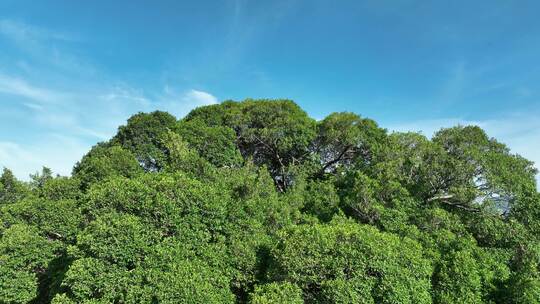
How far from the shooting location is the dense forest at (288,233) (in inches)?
443

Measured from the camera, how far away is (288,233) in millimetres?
12555

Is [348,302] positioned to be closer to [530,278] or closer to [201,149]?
[530,278]

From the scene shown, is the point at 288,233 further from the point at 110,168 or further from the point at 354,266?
the point at 110,168

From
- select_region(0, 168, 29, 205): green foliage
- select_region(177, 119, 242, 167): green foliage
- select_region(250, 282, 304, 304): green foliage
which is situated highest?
select_region(177, 119, 242, 167): green foliage

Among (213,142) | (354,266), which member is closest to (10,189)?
(213,142)

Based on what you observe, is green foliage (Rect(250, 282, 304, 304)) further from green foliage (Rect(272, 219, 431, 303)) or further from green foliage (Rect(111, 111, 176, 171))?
green foliage (Rect(111, 111, 176, 171))

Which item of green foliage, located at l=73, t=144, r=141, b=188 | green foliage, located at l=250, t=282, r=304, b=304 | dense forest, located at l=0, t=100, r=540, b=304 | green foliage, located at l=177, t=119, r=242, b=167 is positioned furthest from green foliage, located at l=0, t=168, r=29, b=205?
green foliage, located at l=250, t=282, r=304, b=304

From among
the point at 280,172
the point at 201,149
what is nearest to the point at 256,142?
the point at 280,172

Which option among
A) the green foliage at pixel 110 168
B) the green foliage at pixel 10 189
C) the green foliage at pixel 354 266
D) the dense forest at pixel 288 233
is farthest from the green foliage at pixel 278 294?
the green foliage at pixel 10 189

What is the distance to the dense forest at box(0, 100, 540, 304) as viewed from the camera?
36.9 feet

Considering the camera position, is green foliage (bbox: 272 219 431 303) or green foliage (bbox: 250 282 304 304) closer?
green foliage (bbox: 250 282 304 304)

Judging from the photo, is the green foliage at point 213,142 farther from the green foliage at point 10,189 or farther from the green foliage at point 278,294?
the green foliage at point 10,189

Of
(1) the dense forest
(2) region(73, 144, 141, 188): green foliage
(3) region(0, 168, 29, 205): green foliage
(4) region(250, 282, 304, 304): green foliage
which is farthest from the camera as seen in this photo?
(3) region(0, 168, 29, 205): green foliage

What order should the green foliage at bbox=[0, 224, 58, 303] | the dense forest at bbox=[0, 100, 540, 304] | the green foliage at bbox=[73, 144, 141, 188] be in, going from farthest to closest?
1. the green foliage at bbox=[73, 144, 141, 188]
2. the green foliage at bbox=[0, 224, 58, 303]
3. the dense forest at bbox=[0, 100, 540, 304]
